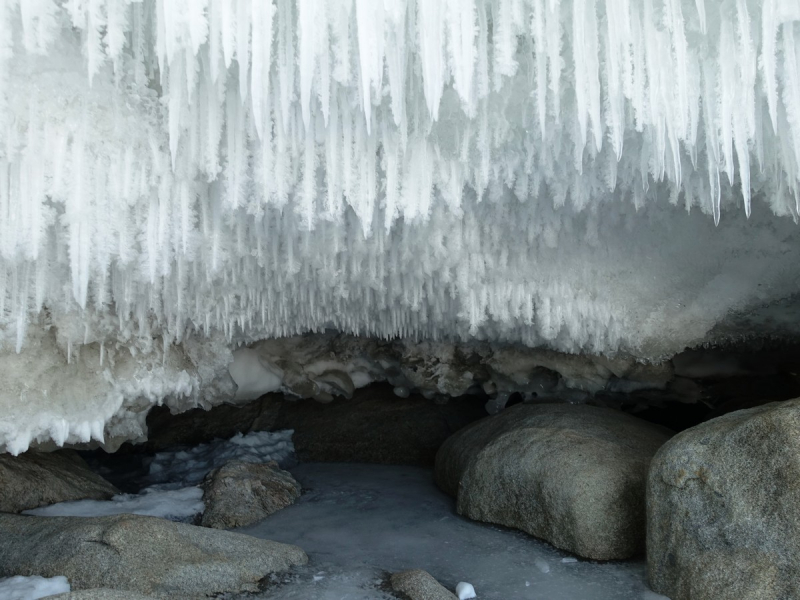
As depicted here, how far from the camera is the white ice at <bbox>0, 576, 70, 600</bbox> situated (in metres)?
3.95

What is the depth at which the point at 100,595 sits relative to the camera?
137 inches

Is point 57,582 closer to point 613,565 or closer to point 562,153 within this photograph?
point 613,565

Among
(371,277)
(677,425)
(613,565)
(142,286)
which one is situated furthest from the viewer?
(677,425)

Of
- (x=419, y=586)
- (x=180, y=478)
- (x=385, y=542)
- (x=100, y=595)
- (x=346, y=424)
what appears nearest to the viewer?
(x=100, y=595)

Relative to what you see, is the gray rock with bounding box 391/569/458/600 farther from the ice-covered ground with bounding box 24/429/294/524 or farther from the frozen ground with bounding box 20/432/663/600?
the ice-covered ground with bounding box 24/429/294/524

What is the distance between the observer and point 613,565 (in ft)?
15.2

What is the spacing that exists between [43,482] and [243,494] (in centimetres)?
199

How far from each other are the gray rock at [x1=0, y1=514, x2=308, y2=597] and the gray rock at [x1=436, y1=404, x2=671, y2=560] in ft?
6.28

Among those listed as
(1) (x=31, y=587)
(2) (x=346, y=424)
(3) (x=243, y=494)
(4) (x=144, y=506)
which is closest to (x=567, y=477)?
(3) (x=243, y=494)

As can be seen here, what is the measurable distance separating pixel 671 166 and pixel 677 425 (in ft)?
18.3

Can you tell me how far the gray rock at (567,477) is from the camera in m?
4.82

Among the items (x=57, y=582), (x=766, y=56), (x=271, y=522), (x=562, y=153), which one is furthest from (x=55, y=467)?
(x=766, y=56)

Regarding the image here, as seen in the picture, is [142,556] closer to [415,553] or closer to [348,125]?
[415,553]

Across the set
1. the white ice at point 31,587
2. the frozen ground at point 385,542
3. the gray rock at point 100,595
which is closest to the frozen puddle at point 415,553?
the frozen ground at point 385,542
